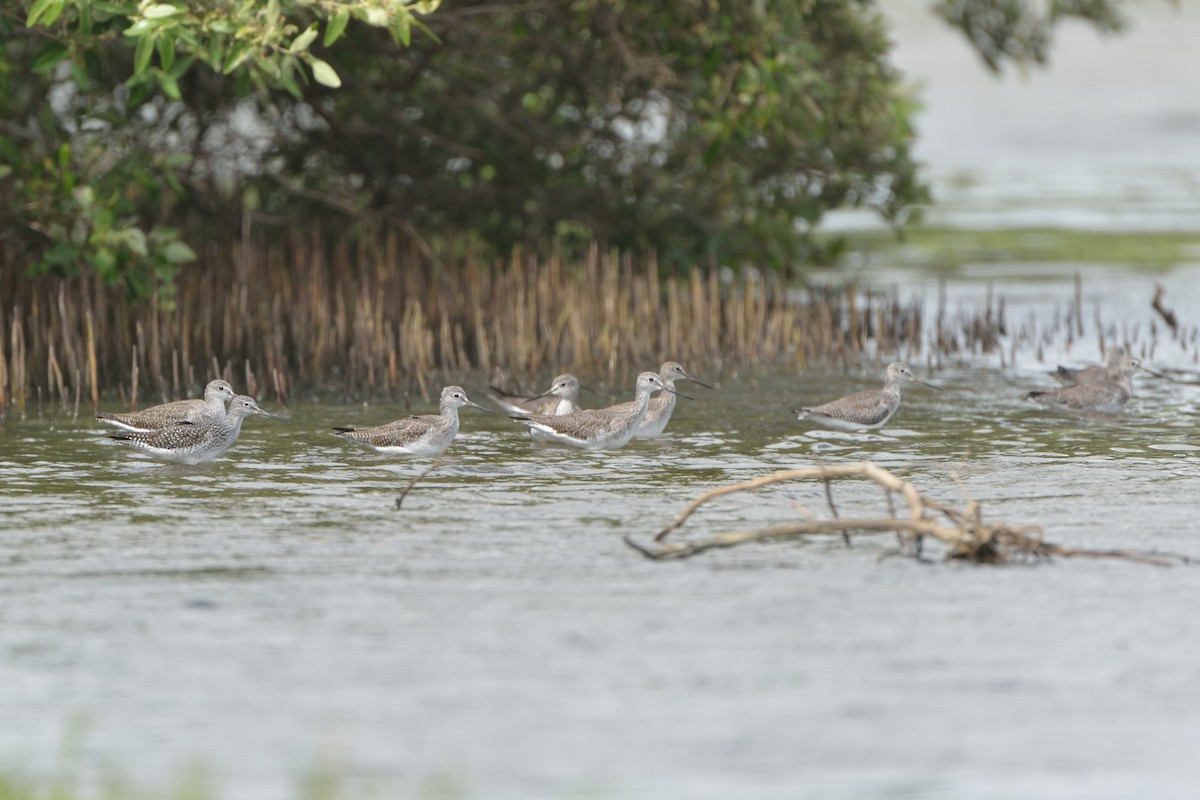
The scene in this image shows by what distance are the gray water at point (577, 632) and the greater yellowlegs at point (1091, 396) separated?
126 centimetres

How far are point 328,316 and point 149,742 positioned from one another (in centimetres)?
787

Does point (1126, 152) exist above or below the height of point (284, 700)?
above

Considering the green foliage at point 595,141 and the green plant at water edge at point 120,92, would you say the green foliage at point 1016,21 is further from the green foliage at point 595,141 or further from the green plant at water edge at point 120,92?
the green plant at water edge at point 120,92

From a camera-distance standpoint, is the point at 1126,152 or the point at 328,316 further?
the point at 1126,152

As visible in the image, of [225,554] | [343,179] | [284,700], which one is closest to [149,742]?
[284,700]

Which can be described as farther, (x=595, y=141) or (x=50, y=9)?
(x=595, y=141)

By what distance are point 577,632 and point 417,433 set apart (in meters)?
3.67

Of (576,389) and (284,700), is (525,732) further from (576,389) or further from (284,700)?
(576,389)

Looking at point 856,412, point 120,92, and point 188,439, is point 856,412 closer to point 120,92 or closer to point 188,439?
point 188,439

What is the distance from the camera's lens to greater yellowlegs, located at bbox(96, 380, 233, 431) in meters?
10.1

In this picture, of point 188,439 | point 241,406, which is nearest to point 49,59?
point 241,406

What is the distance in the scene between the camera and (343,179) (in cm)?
1669

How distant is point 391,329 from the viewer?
511 inches

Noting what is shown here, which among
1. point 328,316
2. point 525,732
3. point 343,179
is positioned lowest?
point 525,732
